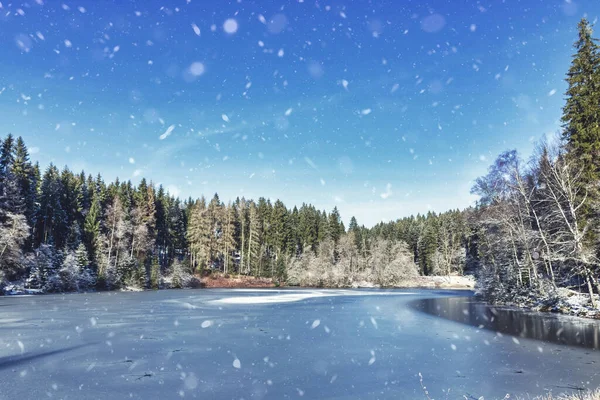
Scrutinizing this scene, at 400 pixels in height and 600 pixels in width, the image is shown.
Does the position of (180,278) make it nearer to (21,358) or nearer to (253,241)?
(253,241)

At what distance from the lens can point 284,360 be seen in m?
10.7

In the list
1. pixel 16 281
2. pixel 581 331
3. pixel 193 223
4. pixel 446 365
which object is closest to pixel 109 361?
pixel 446 365

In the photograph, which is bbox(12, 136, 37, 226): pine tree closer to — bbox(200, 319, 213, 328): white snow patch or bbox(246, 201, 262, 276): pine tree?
bbox(246, 201, 262, 276): pine tree

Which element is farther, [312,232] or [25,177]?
[312,232]

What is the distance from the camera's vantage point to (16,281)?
1722 inches

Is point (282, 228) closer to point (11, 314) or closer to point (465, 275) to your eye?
point (465, 275)

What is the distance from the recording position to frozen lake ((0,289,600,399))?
8.00 metres

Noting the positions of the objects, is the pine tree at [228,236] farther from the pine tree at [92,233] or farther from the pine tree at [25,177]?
the pine tree at [25,177]

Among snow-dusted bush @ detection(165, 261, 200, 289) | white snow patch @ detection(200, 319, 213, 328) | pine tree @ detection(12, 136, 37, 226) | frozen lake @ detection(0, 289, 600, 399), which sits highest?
pine tree @ detection(12, 136, 37, 226)

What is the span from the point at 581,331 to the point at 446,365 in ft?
33.1

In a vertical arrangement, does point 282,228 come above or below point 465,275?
above

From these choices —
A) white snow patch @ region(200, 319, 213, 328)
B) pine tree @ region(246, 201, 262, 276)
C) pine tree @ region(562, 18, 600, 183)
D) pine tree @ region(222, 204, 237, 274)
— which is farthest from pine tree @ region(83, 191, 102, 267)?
pine tree @ region(562, 18, 600, 183)

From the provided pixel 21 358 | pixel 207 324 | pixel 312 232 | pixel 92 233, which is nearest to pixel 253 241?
pixel 312 232

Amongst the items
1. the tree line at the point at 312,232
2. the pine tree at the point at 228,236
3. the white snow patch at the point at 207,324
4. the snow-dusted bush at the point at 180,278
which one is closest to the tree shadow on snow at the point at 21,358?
the white snow patch at the point at 207,324
